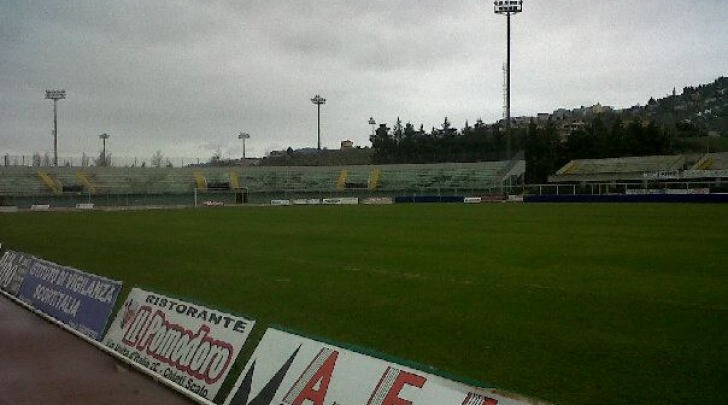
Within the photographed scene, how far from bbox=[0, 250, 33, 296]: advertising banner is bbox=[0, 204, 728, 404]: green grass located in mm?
2118

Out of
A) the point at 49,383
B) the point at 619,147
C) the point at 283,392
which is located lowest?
the point at 49,383

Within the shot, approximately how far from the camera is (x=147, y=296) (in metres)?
9.48

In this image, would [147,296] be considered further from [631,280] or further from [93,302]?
[631,280]

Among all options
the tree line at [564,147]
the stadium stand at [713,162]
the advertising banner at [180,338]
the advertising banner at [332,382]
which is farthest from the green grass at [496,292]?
the tree line at [564,147]

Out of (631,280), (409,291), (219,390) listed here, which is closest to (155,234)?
(409,291)

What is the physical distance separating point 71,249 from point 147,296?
16.2 metres

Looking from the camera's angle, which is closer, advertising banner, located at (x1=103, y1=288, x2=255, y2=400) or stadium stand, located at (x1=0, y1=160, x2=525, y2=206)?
advertising banner, located at (x1=103, y1=288, x2=255, y2=400)

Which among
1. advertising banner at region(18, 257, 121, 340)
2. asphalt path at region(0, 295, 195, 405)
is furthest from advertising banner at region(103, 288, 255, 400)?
advertising banner at region(18, 257, 121, 340)

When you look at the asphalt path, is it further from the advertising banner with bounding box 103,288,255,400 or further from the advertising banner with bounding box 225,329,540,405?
the advertising banner with bounding box 225,329,540,405

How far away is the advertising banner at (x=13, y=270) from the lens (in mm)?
15123

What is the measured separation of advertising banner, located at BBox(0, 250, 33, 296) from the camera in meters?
15.1

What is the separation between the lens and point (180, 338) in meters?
8.20

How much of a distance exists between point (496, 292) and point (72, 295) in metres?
8.15

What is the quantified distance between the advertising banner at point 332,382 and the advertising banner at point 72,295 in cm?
463
